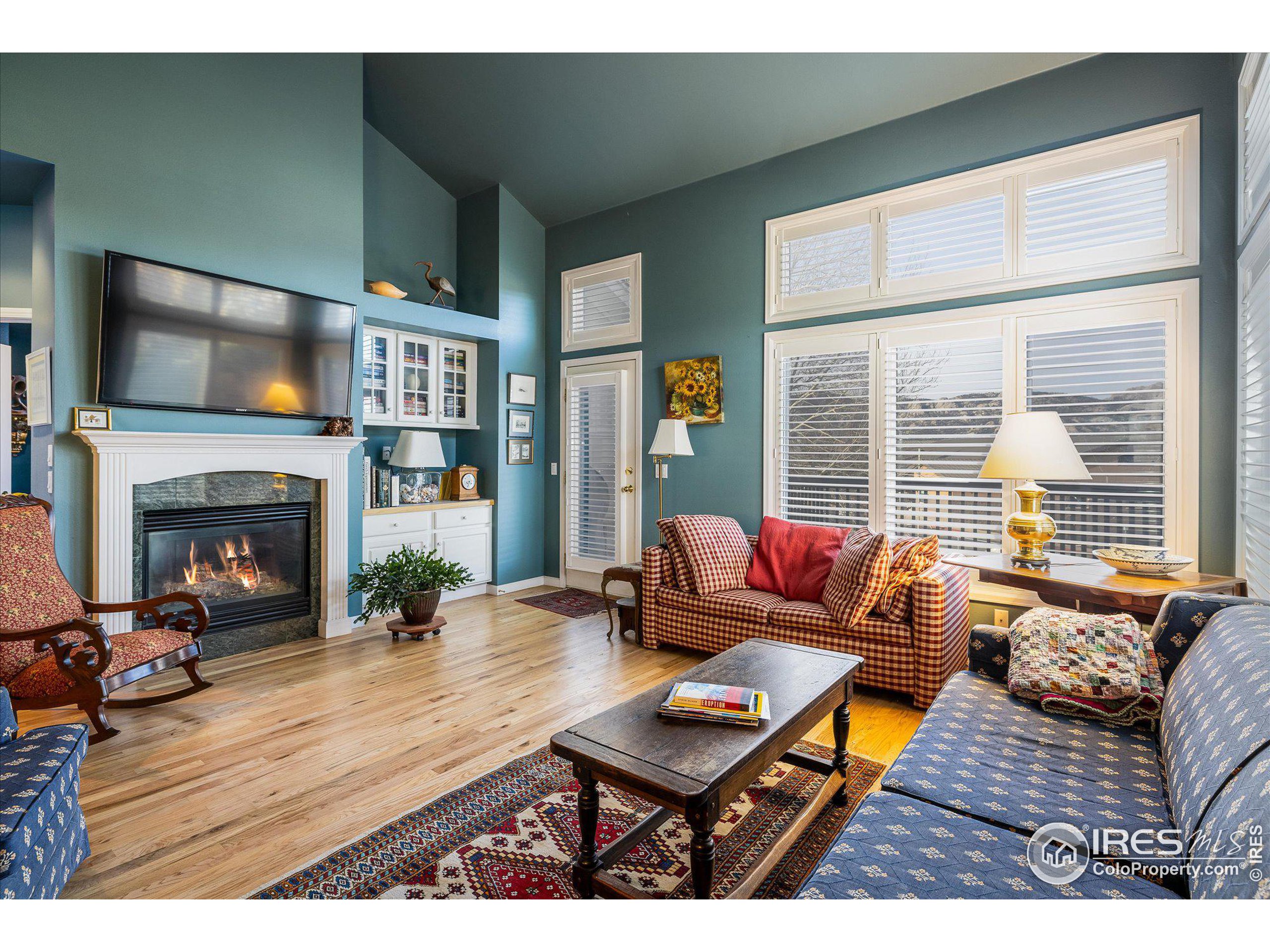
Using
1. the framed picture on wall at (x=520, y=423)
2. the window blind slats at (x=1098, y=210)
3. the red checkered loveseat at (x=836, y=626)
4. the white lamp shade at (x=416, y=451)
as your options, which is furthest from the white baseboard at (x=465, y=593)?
the window blind slats at (x=1098, y=210)

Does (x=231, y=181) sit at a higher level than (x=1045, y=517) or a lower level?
higher

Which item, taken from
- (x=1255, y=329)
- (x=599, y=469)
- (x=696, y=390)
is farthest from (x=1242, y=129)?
(x=599, y=469)

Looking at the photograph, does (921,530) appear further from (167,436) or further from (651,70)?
(167,436)

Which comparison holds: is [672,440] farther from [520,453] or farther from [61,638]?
[61,638]

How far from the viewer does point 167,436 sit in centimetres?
334

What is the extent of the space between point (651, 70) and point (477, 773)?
13.5 feet

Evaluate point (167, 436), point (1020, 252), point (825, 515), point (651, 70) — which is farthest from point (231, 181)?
point (1020, 252)

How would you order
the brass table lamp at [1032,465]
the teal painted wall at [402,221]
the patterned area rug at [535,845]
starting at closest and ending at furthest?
the patterned area rug at [535,845]
the brass table lamp at [1032,465]
the teal painted wall at [402,221]

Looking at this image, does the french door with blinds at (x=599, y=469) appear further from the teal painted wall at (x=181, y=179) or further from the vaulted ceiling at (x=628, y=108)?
the teal painted wall at (x=181, y=179)

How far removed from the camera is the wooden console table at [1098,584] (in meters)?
2.42

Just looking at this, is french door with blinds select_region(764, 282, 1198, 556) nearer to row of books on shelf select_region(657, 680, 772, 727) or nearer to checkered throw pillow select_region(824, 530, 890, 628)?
checkered throw pillow select_region(824, 530, 890, 628)

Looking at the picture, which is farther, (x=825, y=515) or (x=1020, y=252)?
(x=825, y=515)

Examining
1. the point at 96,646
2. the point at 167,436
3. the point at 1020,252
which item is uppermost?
the point at 1020,252

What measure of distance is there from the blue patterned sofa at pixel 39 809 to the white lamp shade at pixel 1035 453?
335cm
